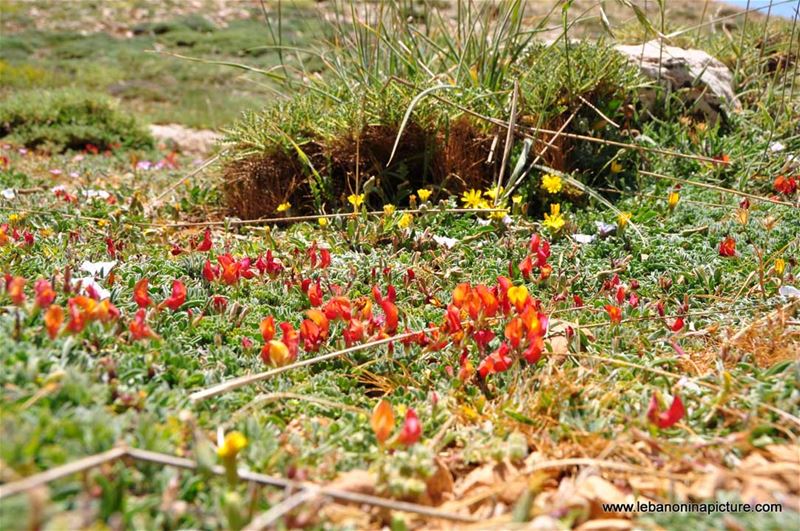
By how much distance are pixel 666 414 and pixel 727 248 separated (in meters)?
1.45

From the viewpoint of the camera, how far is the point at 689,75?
455 centimetres

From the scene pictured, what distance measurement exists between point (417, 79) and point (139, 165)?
9.34 ft

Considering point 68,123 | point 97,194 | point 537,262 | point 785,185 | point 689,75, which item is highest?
point 689,75

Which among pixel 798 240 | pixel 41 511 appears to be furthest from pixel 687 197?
pixel 41 511

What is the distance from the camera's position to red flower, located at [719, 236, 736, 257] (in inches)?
110

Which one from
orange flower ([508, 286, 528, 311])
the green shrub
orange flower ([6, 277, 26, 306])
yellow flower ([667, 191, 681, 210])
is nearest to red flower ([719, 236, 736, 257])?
yellow flower ([667, 191, 681, 210])

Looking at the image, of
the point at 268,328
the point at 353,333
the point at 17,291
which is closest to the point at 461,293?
the point at 353,333

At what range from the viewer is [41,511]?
0.99 m

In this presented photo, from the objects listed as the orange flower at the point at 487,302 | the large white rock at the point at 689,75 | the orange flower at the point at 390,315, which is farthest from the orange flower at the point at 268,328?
the large white rock at the point at 689,75

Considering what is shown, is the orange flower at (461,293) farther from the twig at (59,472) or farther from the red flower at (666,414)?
the twig at (59,472)

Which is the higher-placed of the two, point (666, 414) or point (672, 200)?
point (672, 200)

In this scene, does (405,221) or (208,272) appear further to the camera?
(405,221)

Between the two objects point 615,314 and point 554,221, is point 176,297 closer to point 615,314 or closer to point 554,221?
point 615,314

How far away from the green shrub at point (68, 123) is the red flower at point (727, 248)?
219 inches
